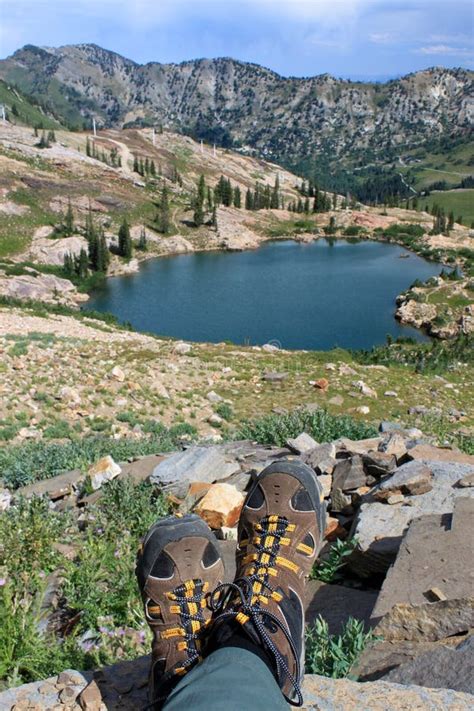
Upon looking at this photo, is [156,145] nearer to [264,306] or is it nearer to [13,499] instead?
[264,306]

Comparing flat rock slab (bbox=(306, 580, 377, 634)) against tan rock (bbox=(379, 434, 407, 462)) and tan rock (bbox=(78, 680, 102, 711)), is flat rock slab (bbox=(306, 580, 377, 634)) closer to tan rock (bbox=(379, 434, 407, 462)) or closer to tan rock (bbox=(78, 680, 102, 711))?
tan rock (bbox=(78, 680, 102, 711))

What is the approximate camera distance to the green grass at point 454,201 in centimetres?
14200

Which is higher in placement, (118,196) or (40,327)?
(118,196)

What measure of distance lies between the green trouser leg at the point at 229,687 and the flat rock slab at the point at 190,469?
153 inches

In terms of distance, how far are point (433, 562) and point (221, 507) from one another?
231cm

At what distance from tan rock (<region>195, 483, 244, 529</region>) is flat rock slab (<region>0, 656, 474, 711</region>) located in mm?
2402

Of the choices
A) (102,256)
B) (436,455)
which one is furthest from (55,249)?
(436,455)

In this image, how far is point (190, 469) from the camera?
6535 millimetres

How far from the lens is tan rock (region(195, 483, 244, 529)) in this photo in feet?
17.5

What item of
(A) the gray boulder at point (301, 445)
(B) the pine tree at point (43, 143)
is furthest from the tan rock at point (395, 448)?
(B) the pine tree at point (43, 143)

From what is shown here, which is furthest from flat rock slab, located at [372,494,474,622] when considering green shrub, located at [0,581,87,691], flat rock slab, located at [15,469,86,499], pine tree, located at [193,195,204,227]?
pine tree, located at [193,195,204,227]

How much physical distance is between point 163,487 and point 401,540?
302cm

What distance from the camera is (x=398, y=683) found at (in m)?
2.50

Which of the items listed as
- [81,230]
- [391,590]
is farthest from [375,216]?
[391,590]
